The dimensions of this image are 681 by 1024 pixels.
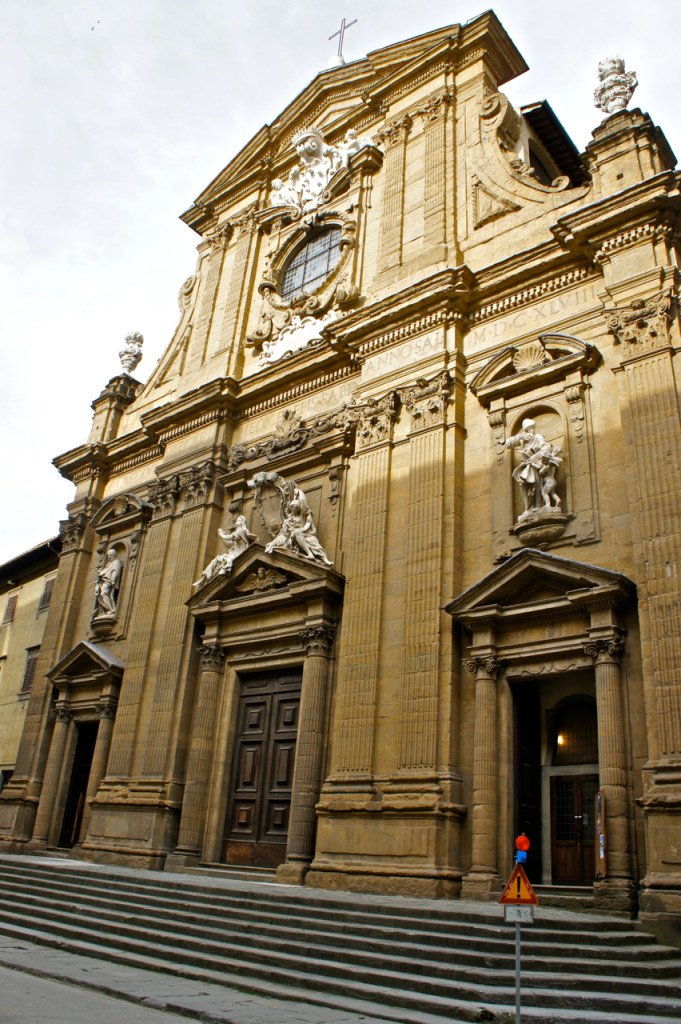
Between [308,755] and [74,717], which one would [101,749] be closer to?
[74,717]

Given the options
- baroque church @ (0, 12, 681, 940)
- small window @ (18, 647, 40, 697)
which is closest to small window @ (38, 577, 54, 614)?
small window @ (18, 647, 40, 697)

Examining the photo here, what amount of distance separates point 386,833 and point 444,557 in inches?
179

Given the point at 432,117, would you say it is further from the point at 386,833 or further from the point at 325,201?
the point at 386,833

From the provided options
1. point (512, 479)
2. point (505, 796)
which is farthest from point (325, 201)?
point (505, 796)

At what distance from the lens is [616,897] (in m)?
10.5

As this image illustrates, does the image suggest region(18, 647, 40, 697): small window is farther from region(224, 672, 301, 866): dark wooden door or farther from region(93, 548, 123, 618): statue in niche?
region(224, 672, 301, 866): dark wooden door

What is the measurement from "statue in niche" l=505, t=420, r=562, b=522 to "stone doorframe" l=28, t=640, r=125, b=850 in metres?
11.1

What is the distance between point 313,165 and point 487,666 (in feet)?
49.4

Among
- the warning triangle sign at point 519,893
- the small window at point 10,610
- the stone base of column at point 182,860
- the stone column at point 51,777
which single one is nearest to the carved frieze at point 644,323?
the warning triangle sign at point 519,893

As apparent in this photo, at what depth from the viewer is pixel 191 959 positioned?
9.37 m

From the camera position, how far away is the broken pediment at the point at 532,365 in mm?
14055

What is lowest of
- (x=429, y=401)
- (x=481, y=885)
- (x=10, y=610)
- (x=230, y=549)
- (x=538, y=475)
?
(x=481, y=885)

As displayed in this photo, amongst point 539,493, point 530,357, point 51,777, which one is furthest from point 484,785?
point 51,777

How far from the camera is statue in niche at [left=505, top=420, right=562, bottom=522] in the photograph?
13477 mm
